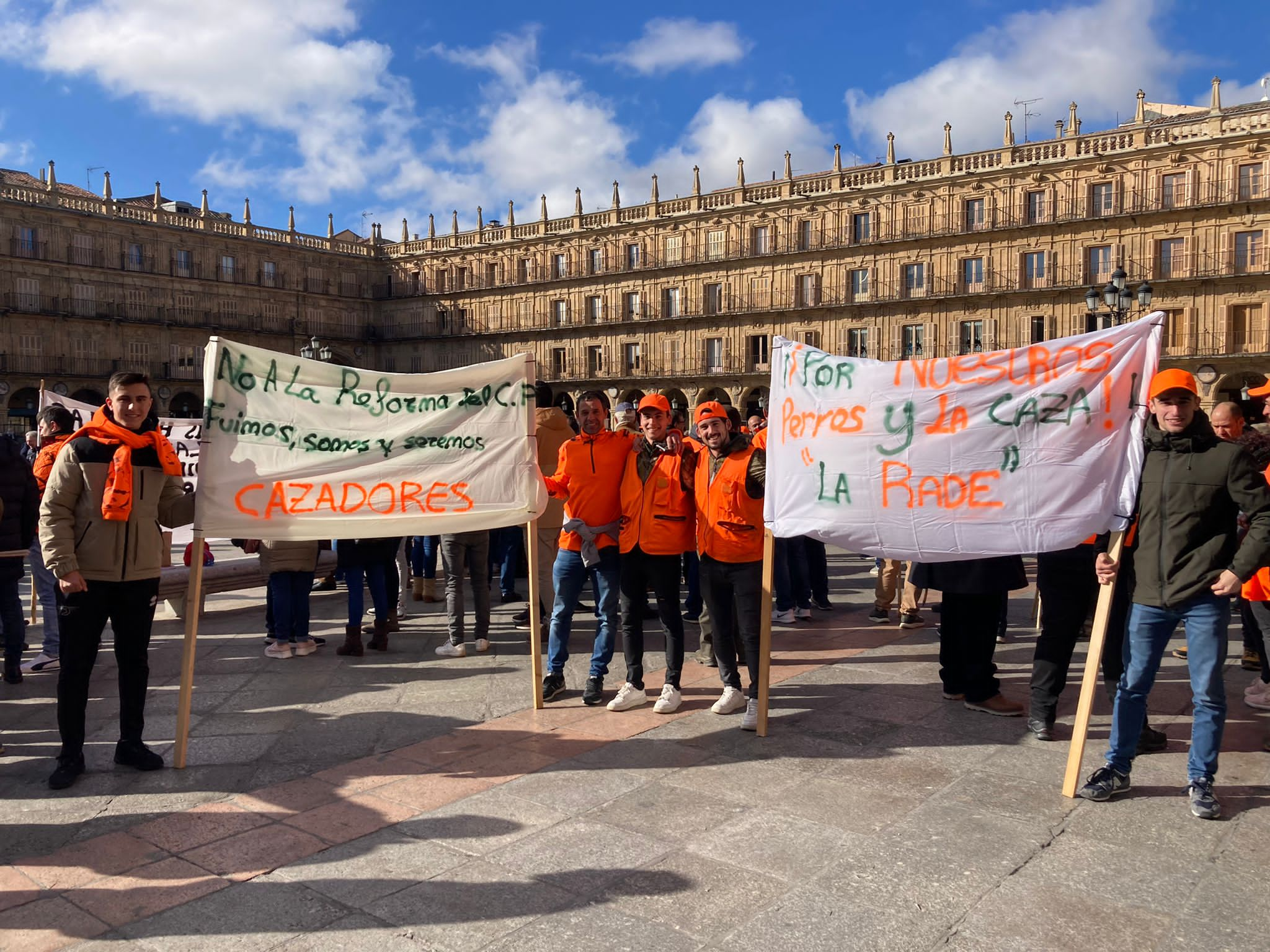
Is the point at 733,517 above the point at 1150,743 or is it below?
above

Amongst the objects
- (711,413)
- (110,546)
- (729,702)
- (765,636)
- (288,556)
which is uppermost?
(711,413)

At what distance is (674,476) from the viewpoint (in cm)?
503

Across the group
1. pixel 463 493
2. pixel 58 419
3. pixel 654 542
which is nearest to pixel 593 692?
pixel 654 542

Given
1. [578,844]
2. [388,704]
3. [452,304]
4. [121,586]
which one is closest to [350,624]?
[388,704]

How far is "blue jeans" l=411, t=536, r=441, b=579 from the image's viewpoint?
845 cm

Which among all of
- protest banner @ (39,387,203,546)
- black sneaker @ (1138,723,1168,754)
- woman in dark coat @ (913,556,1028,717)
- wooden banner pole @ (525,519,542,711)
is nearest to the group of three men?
wooden banner pole @ (525,519,542,711)

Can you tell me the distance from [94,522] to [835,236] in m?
38.3

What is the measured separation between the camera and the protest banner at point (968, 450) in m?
Answer: 3.92

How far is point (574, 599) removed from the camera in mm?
5270

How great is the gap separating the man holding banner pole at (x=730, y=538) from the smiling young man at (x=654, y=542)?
151mm

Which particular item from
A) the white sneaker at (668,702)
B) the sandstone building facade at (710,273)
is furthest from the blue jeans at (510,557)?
the sandstone building facade at (710,273)

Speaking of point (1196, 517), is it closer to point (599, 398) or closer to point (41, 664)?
point (599, 398)

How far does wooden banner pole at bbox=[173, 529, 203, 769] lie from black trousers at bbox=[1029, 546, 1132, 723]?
387 centimetres

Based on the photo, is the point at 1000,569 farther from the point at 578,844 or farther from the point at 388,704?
the point at 388,704
